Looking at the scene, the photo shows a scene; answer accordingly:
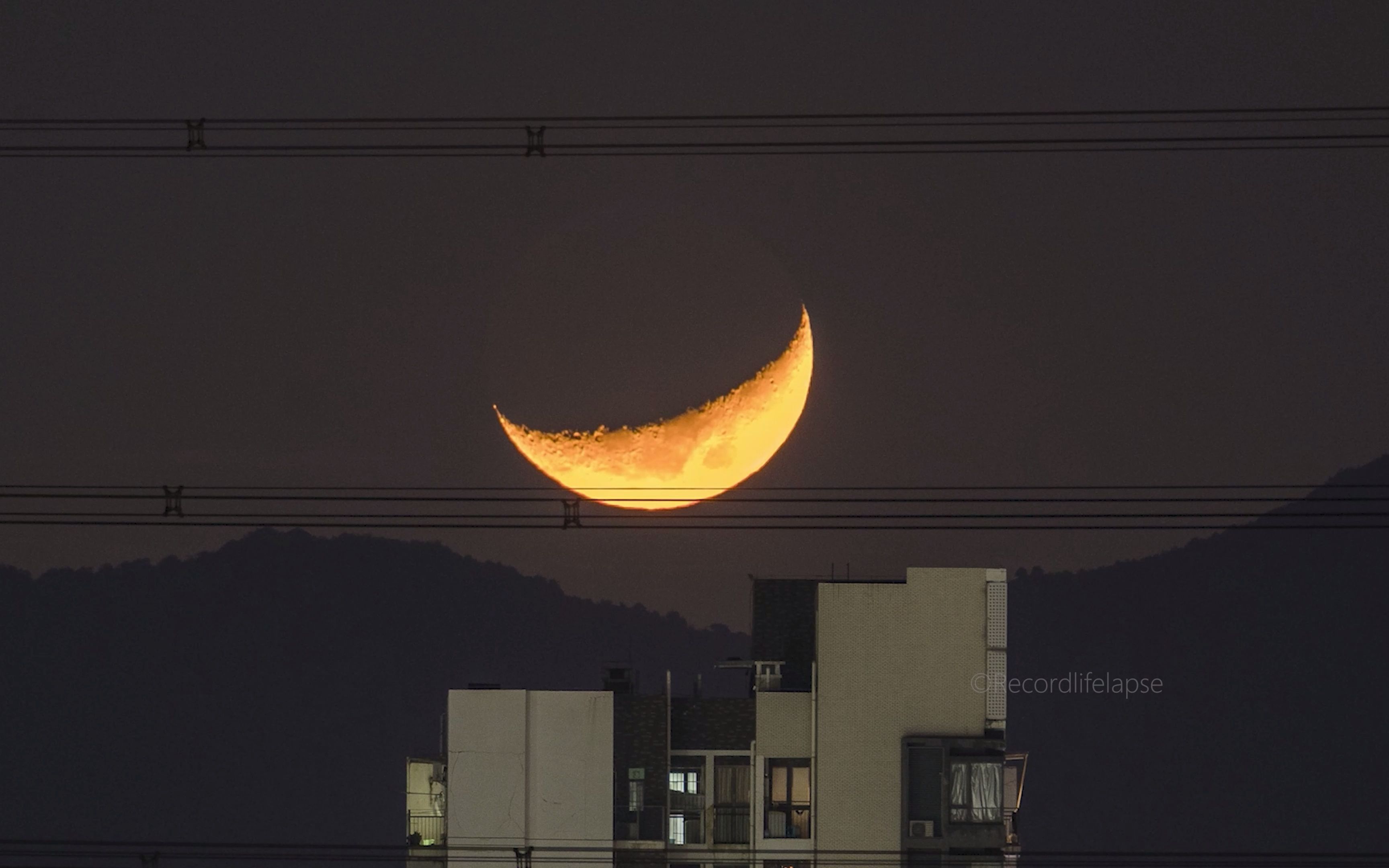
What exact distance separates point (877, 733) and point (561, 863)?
7.95m

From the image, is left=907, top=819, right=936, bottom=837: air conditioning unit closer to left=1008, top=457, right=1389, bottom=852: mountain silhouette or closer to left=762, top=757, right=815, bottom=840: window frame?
left=762, top=757, right=815, bottom=840: window frame

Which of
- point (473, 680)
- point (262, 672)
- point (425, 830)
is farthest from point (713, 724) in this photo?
point (262, 672)

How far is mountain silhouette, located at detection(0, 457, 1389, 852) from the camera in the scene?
133250mm

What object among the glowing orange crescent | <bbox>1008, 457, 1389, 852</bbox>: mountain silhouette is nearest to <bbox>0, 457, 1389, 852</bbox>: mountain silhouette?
<bbox>1008, 457, 1389, 852</bbox>: mountain silhouette

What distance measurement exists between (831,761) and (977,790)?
3484 mm

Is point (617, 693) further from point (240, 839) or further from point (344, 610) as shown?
point (344, 610)

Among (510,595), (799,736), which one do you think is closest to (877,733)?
(799,736)

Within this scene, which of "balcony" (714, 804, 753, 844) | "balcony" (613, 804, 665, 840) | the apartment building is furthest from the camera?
"balcony" (714, 804, 753, 844)

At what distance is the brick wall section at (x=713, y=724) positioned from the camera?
164 ft

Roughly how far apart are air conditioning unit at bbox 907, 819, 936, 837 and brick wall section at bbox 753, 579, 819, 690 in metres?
6.16

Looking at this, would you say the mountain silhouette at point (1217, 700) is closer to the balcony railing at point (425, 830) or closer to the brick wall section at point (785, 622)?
the brick wall section at point (785, 622)

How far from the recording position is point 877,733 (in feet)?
158

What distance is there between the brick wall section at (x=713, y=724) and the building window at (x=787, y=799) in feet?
3.40

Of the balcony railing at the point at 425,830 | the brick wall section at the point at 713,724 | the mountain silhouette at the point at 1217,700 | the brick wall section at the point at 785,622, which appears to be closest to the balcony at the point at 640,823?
the brick wall section at the point at 713,724
